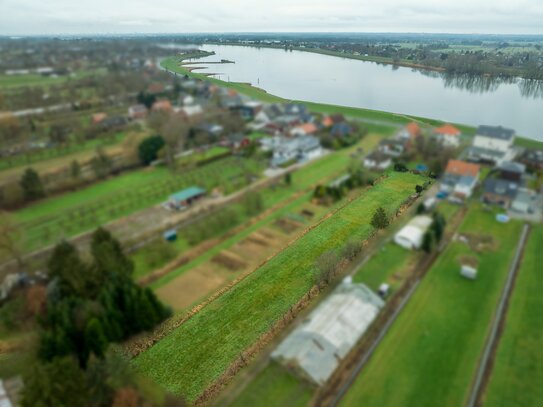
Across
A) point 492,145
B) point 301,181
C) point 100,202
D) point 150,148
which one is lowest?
point 301,181

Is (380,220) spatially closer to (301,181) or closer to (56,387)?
(56,387)

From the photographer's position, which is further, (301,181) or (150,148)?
(301,181)

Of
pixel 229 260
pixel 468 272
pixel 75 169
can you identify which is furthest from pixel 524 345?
pixel 75 169

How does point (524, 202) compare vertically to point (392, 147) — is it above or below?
below

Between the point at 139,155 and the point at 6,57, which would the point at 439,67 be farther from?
the point at 6,57

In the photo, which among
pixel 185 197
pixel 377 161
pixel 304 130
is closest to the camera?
pixel 377 161

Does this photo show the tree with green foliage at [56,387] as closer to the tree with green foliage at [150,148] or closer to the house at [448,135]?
the tree with green foliage at [150,148]

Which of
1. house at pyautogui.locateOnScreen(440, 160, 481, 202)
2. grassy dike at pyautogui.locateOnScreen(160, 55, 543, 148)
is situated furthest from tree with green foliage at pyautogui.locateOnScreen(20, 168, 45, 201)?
house at pyautogui.locateOnScreen(440, 160, 481, 202)

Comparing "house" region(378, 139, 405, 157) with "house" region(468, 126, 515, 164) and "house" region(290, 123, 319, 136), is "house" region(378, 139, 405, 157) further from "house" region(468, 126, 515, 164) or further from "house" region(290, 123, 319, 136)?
"house" region(290, 123, 319, 136)
